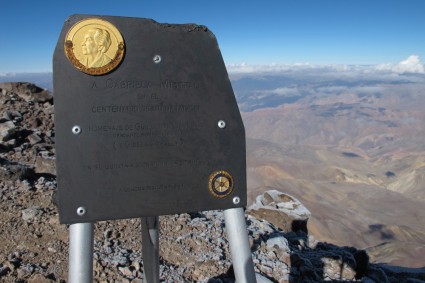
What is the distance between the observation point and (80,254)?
7.57 feet

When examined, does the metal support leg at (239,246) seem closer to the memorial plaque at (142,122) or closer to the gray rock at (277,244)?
the memorial plaque at (142,122)

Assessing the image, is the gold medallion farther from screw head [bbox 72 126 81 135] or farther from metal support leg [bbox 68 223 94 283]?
metal support leg [bbox 68 223 94 283]

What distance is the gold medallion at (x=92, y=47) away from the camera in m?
2.26

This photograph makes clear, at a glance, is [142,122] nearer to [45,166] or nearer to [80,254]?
[80,254]

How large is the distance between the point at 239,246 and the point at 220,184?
1.61 ft

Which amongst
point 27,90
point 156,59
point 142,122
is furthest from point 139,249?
point 27,90

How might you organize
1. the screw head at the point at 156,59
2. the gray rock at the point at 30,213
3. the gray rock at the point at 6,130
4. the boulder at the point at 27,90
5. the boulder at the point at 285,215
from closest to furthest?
the screw head at the point at 156,59, the gray rock at the point at 30,213, the boulder at the point at 285,215, the gray rock at the point at 6,130, the boulder at the point at 27,90

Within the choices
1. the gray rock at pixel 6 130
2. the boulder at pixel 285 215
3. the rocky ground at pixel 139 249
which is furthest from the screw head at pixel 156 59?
the gray rock at pixel 6 130

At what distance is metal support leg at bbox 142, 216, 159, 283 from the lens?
135 inches

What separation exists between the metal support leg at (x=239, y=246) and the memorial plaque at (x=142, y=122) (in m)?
0.10

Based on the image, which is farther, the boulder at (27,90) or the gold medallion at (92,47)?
the boulder at (27,90)

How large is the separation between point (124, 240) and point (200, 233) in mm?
1501

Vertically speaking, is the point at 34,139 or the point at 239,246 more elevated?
the point at 34,139

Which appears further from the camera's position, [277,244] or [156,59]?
[277,244]
